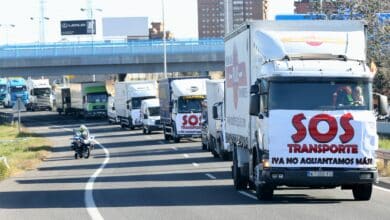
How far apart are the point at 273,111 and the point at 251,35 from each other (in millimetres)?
2424

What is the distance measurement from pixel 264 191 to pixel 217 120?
1623cm

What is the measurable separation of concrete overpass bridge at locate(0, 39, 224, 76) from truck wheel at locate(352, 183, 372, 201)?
60.5 metres

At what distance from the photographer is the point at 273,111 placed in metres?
17.8

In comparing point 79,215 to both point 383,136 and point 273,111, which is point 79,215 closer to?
point 273,111

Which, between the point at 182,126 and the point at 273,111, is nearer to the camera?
the point at 273,111

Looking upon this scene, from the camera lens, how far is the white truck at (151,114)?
58.3 meters

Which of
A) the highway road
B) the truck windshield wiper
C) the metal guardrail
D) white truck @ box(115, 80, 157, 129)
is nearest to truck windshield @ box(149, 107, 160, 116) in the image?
white truck @ box(115, 80, 157, 129)

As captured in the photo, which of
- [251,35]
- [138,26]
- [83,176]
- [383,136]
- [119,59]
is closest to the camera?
[251,35]

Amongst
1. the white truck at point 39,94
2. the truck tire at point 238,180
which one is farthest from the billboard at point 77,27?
the truck tire at point 238,180

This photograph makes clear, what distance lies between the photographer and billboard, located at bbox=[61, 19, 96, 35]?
144750 millimetres

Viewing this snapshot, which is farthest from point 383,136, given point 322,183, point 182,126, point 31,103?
point 31,103

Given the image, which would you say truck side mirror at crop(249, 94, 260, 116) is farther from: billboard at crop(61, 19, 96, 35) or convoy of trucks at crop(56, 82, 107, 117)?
billboard at crop(61, 19, 96, 35)

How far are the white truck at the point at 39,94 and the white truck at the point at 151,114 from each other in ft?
172

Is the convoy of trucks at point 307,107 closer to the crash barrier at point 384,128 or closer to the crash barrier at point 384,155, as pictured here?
the crash barrier at point 384,155
